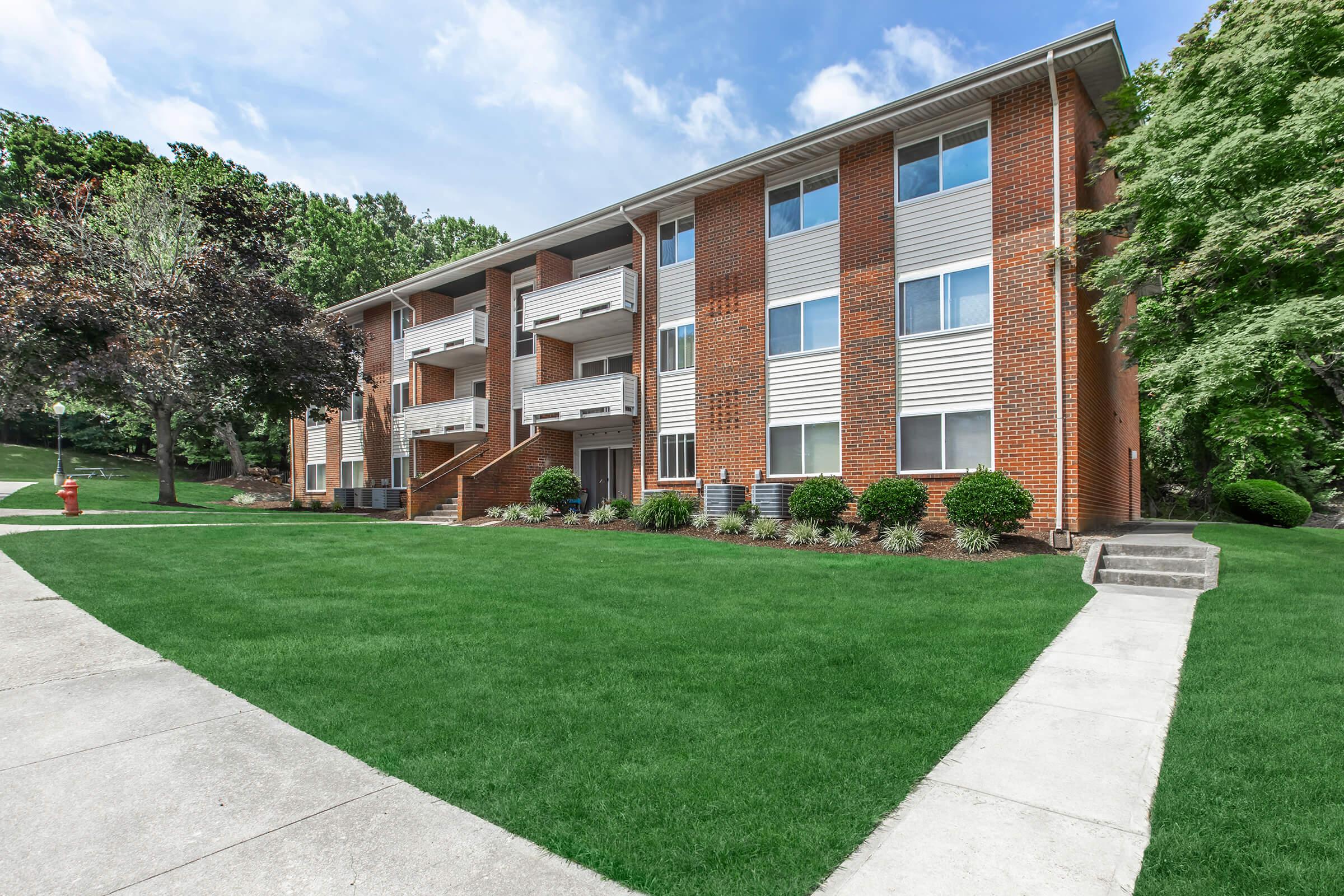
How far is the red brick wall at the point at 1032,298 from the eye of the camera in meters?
12.1

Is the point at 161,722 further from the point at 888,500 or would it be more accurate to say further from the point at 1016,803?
the point at 888,500

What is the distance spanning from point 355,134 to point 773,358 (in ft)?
33.2

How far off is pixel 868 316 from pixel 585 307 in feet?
28.0

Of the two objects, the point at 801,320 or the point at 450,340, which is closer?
the point at 801,320

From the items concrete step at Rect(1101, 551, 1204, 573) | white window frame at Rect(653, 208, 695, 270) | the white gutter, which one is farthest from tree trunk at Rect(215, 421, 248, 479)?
concrete step at Rect(1101, 551, 1204, 573)

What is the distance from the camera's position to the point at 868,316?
14359 millimetres

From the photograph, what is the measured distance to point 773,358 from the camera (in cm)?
1584

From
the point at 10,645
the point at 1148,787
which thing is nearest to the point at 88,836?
the point at 10,645

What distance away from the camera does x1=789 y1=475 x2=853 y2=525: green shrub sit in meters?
13.3

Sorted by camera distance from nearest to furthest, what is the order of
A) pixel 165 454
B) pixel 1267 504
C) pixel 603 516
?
pixel 603 516 < pixel 1267 504 < pixel 165 454

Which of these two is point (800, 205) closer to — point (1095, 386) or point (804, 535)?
point (1095, 386)

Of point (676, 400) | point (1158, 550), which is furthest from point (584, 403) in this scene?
point (1158, 550)

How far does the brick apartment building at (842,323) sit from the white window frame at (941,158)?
51 millimetres

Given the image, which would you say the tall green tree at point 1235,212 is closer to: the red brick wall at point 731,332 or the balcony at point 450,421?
the red brick wall at point 731,332
